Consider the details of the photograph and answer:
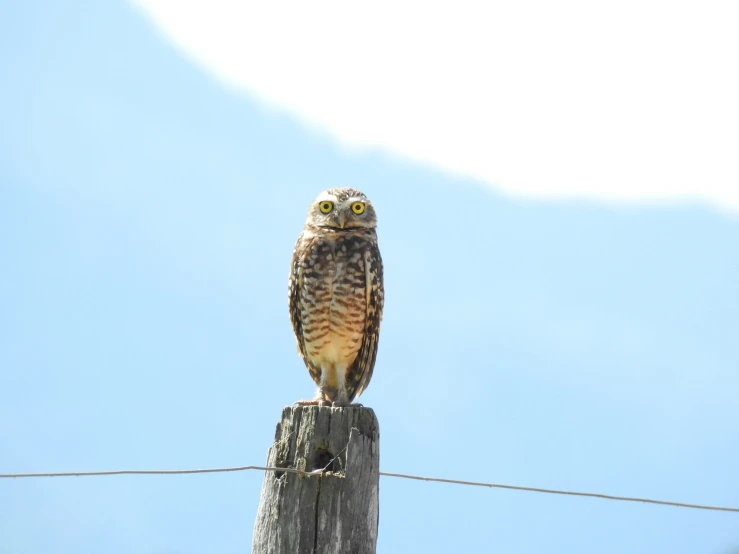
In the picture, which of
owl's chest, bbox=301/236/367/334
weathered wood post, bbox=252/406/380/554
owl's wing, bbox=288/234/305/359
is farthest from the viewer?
owl's wing, bbox=288/234/305/359

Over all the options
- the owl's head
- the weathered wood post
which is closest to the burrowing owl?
the owl's head

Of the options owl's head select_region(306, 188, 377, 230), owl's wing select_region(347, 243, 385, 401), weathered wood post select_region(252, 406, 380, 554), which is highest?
owl's head select_region(306, 188, 377, 230)

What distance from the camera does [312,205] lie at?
4762mm

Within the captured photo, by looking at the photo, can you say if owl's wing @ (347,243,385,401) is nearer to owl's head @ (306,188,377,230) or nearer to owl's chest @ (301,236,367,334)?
owl's chest @ (301,236,367,334)

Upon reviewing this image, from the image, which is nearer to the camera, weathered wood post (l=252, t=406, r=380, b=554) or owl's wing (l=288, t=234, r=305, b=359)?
weathered wood post (l=252, t=406, r=380, b=554)

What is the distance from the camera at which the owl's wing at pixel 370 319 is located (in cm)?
460

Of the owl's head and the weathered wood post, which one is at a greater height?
the owl's head

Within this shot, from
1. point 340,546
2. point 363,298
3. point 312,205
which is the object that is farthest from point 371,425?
point 312,205

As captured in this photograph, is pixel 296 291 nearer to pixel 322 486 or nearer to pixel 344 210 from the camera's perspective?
pixel 344 210

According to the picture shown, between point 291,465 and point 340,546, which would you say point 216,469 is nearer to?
point 291,465

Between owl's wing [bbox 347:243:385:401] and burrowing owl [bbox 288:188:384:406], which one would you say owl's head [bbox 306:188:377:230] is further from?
owl's wing [bbox 347:243:385:401]

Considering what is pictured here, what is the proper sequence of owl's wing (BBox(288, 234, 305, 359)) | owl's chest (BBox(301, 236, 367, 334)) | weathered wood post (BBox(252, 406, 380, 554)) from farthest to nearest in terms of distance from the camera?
1. owl's wing (BBox(288, 234, 305, 359))
2. owl's chest (BBox(301, 236, 367, 334))
3. weathered wood post (BBox(252, 406, 380, 554))

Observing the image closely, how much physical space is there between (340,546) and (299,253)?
88.1 inches

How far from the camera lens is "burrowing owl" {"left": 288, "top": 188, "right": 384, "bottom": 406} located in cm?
454
